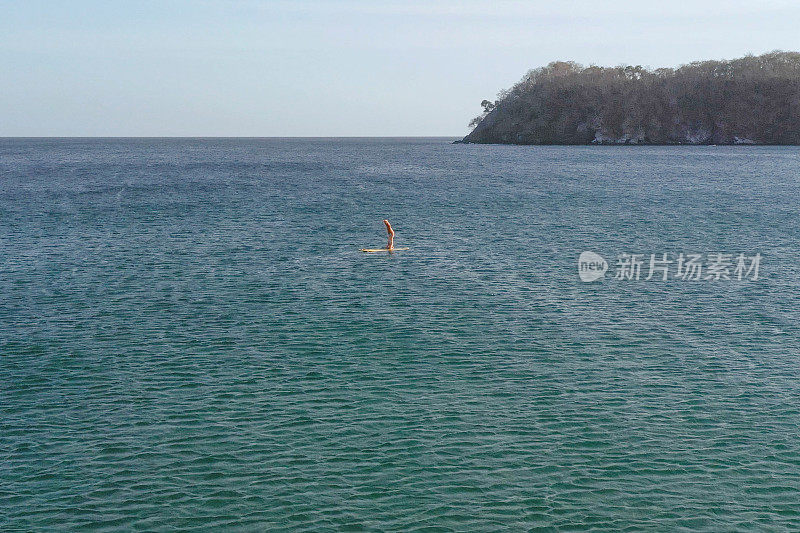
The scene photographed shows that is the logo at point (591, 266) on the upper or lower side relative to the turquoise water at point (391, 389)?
upper

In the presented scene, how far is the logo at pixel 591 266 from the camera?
58.2m

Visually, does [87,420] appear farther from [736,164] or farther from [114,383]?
[736,164]

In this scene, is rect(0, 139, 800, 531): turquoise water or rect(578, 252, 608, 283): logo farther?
rect(578, 252, 608, 283): logo

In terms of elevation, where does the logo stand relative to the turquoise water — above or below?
above

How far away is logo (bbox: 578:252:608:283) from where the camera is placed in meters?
58.2

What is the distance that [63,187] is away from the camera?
480 feet

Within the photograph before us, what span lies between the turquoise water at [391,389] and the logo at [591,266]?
1.34m

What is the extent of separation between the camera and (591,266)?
205ft

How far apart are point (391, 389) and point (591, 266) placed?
3276 centimetres

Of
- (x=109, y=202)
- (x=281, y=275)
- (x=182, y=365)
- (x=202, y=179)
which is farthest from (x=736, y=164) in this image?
(x=182, y=365)

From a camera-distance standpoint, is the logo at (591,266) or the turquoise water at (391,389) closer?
the turquoise water at (391,389)

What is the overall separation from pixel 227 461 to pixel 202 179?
5942 inches

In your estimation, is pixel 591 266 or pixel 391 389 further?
pixel 591 266

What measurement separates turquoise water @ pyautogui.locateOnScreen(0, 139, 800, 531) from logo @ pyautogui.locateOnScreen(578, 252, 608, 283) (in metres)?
1.34
